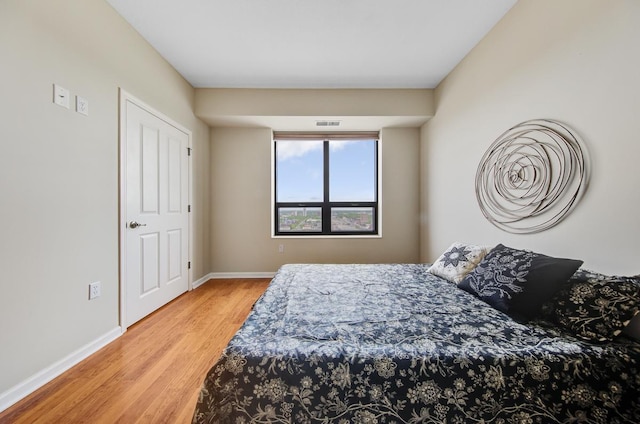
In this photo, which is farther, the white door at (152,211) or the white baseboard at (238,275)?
the white baseboard at (238,275)

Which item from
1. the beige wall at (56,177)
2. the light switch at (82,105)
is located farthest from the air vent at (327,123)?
the light switch at (82,105)

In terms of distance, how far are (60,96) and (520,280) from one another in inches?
119

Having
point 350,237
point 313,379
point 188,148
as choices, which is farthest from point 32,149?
point 350,237

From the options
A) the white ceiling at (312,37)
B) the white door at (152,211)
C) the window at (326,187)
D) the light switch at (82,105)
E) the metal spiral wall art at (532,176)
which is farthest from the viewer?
the window at (326,187)

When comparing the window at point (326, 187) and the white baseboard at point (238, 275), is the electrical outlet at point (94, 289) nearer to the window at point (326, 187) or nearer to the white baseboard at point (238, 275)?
the white baseboard at point (238, 275)

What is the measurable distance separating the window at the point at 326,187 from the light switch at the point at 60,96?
253 centimetres

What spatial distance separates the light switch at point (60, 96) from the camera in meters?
1.56

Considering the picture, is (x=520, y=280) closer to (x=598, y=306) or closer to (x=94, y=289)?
(x=598, y=306)

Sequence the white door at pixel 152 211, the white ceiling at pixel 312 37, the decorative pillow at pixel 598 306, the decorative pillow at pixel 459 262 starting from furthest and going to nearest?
1. the white door at pixel 152 211
2. the white ceiling at pixel 312 37
3. the decorative pillow at pixel 459 262
4. the decorative pillow at pixel 598 306

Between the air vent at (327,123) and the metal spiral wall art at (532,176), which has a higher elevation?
the air vent at (327,123)

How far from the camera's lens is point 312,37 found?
7.66ft

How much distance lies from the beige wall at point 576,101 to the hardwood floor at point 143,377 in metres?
2.43

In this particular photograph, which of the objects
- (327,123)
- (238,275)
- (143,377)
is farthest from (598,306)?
(238,275)

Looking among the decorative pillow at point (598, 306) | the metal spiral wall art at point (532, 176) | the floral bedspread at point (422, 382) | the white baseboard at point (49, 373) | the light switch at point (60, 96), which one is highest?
the light switch at point (60, 96)
